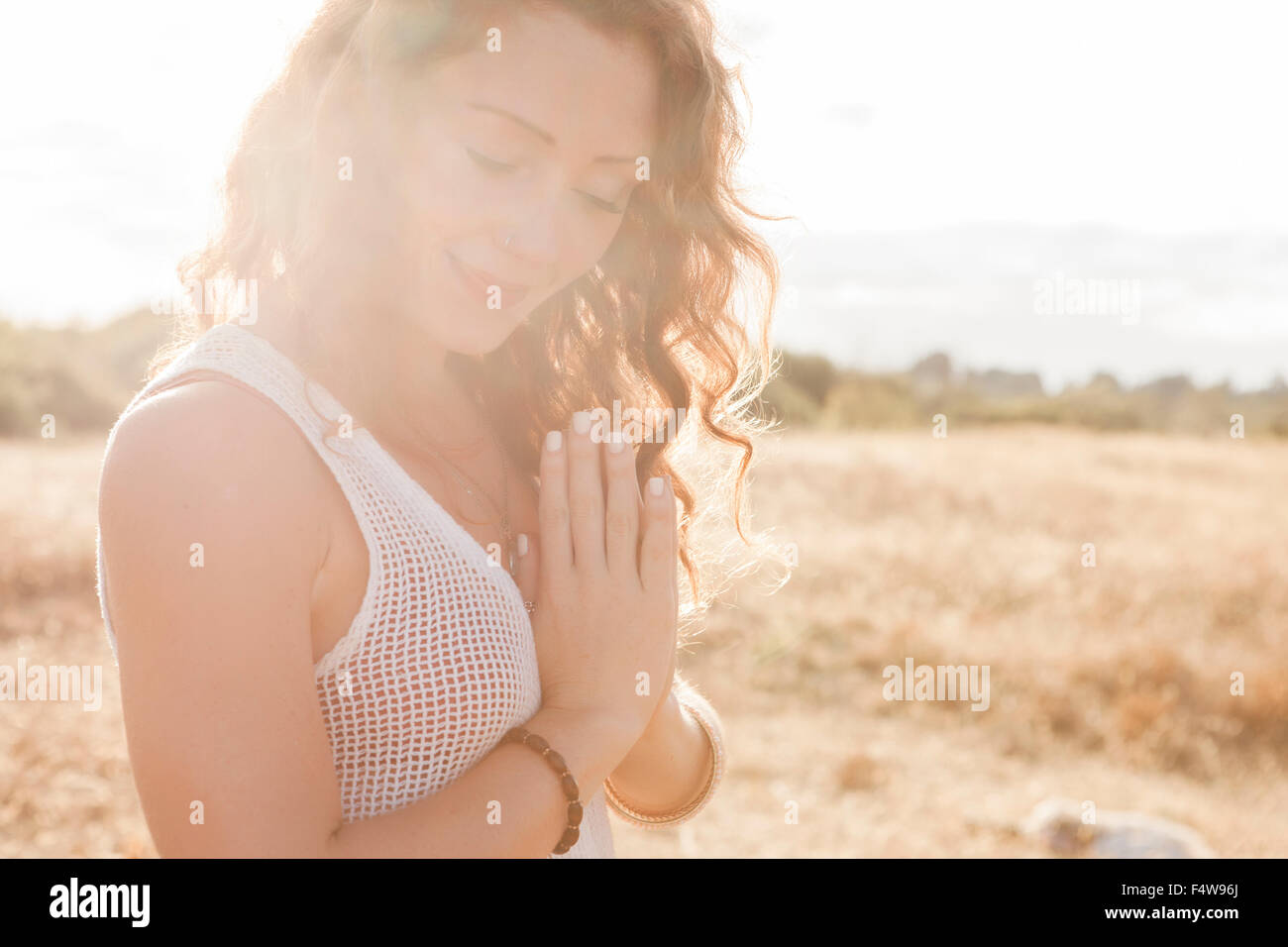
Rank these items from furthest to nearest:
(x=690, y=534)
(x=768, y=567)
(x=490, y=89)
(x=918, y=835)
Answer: (x=768, y=567) → (x=918, y=835) → (x=690, y=534) → (x=490, y=89)

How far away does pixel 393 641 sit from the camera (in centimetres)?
148

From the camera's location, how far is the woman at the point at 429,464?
1280 mm

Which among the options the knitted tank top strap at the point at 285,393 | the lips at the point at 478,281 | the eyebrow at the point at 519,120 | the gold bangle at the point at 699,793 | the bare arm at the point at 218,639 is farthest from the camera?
the gold bangle at the point at 699,793

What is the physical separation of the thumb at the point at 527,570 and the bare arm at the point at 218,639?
0.45 metres

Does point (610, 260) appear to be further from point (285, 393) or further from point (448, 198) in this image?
point (285, 393)

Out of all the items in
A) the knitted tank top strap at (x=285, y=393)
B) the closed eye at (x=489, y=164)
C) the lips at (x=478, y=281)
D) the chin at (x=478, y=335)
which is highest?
the closed eye at (x=489, y=164)

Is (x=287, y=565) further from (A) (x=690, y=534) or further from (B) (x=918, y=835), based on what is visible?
(B) (x=918, y=835)

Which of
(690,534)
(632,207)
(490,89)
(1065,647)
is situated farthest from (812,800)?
(490,89)

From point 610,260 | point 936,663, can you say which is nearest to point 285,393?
point 610,260

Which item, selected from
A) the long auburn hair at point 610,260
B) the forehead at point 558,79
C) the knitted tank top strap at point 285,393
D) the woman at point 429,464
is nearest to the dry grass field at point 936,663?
the long auburn hair at point 610,260

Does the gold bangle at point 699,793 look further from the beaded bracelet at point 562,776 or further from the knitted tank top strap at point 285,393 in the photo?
the knitted tank top strap at point 285,393

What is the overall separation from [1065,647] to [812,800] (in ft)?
9.57

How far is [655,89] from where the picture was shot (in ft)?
6.19

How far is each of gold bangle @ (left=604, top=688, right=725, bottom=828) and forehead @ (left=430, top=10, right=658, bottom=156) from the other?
1.04m
